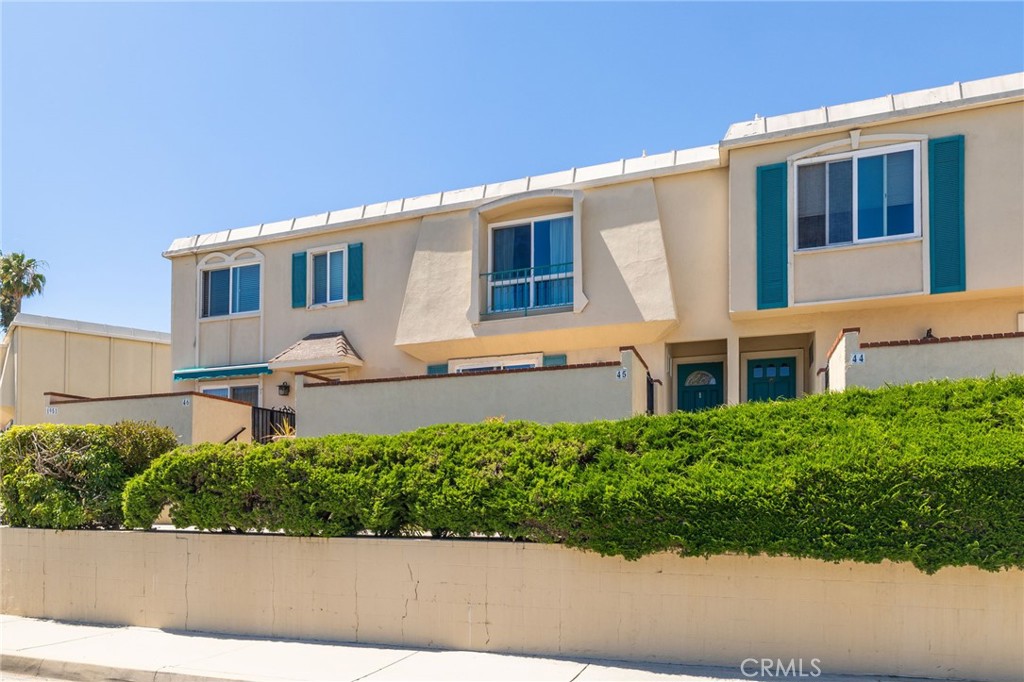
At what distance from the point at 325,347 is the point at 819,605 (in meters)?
12.6

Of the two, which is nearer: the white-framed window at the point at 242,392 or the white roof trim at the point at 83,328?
the white-framed window at the point at 242,392

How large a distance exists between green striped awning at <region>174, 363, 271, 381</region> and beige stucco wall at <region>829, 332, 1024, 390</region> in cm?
1305

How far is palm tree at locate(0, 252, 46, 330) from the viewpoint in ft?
124

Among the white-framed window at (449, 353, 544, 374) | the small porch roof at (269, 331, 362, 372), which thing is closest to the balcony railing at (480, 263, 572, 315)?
the white-framed window at (449, 353, 544, 374)

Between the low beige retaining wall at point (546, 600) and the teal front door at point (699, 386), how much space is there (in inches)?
341

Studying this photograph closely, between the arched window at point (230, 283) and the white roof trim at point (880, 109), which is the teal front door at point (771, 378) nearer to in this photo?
the white roof trim at point (880, 109)

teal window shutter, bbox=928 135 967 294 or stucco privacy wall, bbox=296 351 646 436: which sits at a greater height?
teal window shutter, bbox=928 135 967 294

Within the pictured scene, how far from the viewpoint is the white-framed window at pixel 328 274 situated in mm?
18781

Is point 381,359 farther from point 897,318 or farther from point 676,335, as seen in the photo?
point 897,318

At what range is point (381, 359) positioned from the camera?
18000mm

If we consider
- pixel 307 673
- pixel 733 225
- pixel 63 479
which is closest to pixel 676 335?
pixel 733 225

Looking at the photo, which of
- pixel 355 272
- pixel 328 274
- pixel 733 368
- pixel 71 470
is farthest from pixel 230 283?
pixel 733 368

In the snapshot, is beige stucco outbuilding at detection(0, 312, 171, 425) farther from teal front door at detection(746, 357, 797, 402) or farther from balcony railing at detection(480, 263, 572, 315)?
teal front door at detection(746, 357, 797, 402)

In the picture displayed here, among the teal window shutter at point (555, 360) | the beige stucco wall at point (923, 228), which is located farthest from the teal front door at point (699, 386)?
the beige stucco wall at point (923, 228)
